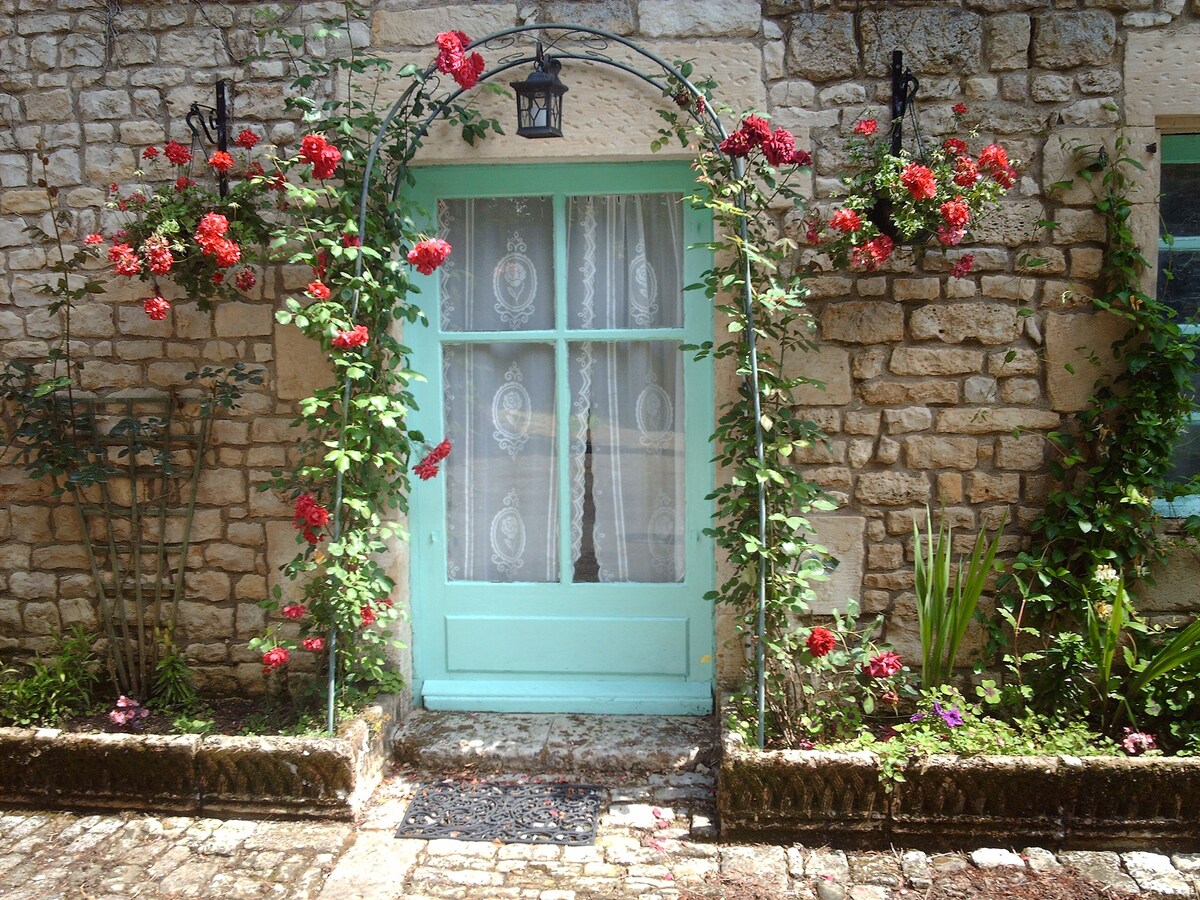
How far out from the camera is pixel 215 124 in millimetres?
3643

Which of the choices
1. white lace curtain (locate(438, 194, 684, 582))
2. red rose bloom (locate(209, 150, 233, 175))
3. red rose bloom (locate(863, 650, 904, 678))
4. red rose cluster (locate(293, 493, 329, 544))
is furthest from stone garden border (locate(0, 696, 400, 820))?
red rose bloom (locate(209, 150, 233, 175))

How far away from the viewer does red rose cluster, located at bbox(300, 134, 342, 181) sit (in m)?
3.10

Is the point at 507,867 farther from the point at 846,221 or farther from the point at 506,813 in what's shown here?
the point at 846,221

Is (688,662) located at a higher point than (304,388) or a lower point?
lower

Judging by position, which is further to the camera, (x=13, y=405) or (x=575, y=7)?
(x=13, y=405)

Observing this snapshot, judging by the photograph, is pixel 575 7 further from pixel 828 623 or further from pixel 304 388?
pixel 828 623

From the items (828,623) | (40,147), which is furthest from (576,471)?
(40,147)

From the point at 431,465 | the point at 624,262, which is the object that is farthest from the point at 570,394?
the point at 431,465

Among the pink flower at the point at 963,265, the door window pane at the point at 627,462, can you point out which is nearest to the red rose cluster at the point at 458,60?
the door window pane at the point at 627,462

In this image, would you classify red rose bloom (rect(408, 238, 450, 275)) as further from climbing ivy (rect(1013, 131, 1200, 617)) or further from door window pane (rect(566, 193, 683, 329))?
climbing ivy (rect(1013, 131, 1200, 617))

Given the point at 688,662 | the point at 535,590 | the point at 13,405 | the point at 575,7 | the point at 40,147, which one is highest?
the point at 575,7

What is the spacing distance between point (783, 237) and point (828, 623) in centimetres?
143

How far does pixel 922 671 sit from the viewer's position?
3.53 meters

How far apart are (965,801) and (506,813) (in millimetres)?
1481
